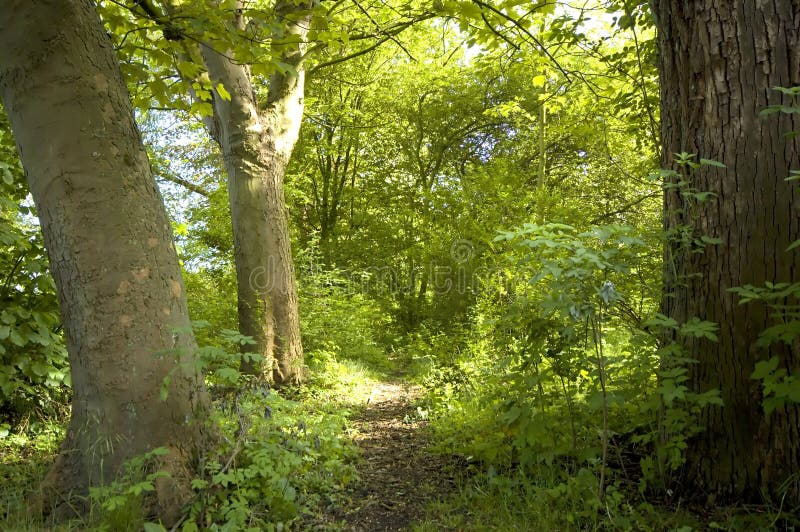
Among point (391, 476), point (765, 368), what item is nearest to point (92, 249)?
point (391, 476)

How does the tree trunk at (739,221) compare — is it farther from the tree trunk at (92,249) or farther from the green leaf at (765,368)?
the tree trunk at (92,249)

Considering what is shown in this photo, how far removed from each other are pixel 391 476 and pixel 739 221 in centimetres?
289

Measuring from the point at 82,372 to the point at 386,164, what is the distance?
13920mm

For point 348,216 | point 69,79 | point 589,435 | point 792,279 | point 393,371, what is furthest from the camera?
point 348,216

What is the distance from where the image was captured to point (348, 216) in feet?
52.6

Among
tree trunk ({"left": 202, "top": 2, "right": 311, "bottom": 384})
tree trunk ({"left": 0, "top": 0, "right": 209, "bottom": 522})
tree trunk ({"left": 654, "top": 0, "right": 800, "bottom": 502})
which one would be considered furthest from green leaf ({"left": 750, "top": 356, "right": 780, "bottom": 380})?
tree trunk ({"left": 202, "top": 2, "right": 311, "bottom": 384})

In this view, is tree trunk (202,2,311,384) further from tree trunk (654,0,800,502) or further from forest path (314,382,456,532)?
tree trunk (654,0,800,502)

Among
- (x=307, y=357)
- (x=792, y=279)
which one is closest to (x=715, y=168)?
(x=792, y=279)

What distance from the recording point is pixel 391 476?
3.81 metres

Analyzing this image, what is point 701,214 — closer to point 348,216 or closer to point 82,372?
point 82,372

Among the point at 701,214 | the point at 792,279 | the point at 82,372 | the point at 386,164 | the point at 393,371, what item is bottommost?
the point at 393,371

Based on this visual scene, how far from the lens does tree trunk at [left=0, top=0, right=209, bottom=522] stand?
2.79 m

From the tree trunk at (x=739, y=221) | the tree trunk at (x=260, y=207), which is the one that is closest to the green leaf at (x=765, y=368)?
the tree trunk at (x=739, y=221)

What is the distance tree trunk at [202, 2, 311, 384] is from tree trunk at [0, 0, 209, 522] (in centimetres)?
318
